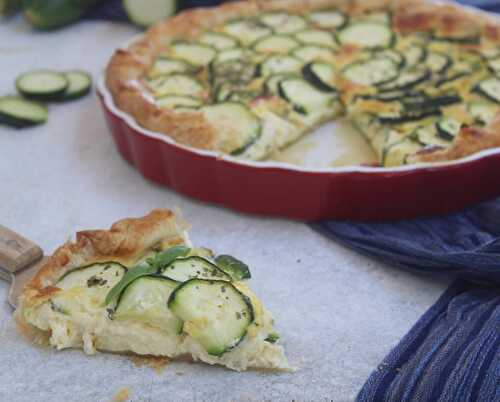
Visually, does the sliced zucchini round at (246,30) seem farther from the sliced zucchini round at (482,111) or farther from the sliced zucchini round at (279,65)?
the sliced zucchini round at (482,111)

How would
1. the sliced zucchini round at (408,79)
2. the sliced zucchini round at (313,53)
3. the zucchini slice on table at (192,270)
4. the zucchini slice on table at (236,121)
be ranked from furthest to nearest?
the sliced zucchini round at (313,53) < the sliced zucchini round at (408,79) < the zucchini slice on table at (236,121) < the zucchini slice on table at (192,270)

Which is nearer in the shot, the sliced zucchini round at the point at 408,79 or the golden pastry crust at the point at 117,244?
the golden pastry crust at the point at 117,244

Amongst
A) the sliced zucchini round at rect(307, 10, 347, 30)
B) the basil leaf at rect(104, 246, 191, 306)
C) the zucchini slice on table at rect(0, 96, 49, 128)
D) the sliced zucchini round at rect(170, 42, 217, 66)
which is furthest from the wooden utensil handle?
the sliced zucchini round at rect(307, 10, 347, 30)

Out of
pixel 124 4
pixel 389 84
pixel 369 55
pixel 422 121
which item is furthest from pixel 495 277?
pixel 124 4

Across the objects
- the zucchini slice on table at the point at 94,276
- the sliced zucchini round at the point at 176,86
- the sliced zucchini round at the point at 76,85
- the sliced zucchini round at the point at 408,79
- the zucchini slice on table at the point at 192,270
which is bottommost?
the sliced zucchini round at the point at 76,85

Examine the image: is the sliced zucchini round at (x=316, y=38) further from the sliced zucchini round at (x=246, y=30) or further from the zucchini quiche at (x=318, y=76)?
the sliced zucchini round at (x=246, y=30)

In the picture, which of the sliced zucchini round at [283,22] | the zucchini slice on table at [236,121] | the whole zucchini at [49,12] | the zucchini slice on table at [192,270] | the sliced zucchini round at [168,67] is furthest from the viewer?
the whole zucchini at [49,12]

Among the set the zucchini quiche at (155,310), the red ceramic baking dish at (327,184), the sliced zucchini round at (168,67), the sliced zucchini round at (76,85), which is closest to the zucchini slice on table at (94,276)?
the zucchini quiche at (155,310)

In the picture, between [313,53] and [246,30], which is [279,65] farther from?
[246,30]

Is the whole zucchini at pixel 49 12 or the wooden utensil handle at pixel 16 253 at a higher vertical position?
the wooden utensil handle at pixel 16 253
